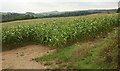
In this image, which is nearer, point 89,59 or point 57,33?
point 89,59

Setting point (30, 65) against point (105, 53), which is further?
point (30, 65)

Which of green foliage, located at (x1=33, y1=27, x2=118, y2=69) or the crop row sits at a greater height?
the crop row

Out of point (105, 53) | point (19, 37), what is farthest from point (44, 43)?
point (105, 53)

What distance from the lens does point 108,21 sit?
10.8 metres

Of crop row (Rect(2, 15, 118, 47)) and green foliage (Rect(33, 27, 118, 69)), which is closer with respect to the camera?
green foliage (Rect(33, 27, 118, 69))

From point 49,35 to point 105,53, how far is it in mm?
4872

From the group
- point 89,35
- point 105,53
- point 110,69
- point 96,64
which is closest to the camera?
point 110,69

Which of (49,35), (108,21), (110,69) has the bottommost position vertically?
(110,69)

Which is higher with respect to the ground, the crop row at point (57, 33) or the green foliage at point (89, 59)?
the crop row at point (57, 33)

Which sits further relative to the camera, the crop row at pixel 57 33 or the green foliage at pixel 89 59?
the crop row at pixel 57 33

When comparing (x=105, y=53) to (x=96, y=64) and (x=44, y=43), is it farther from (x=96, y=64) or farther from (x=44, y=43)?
(x=44, y=43)

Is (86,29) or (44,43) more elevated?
(86,29)

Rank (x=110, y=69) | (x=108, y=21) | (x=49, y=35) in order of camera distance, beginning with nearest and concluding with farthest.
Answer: (x=110, y=69) → (x=49, y=35) → (x=108, y=21)

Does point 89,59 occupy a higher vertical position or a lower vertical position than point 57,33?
lower
